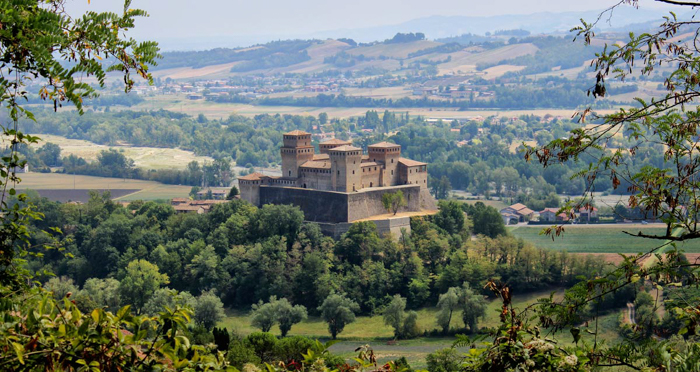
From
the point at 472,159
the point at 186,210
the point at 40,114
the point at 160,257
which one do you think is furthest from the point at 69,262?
the point at 40,114

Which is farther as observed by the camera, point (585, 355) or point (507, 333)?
point (585, 355)

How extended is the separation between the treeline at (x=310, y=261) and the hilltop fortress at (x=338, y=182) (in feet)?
2.99

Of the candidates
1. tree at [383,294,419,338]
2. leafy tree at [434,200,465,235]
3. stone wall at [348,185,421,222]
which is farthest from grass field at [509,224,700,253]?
tree at [383,294,419,338]

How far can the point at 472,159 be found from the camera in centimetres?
9394

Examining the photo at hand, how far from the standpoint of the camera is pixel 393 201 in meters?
42.5

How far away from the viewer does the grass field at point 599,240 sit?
47.0 metres

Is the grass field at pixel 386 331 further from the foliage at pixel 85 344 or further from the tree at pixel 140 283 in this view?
the foliage at pixel 85 344

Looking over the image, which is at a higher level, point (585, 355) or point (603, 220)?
point (585, 355)

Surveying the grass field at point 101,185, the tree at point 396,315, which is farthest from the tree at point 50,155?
the tree at point 396,315

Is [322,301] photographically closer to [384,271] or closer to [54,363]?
[384,271]

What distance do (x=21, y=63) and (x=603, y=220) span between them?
170 ft

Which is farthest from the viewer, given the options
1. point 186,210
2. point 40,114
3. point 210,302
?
point 40,114

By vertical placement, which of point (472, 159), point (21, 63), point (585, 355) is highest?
point (21, 63)

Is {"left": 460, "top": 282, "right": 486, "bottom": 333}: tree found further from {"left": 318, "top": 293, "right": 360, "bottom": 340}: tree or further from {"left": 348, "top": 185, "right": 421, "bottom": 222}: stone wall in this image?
{"left": 348, "top": 185, "right": 421, "bottom": 222}: stone wall
